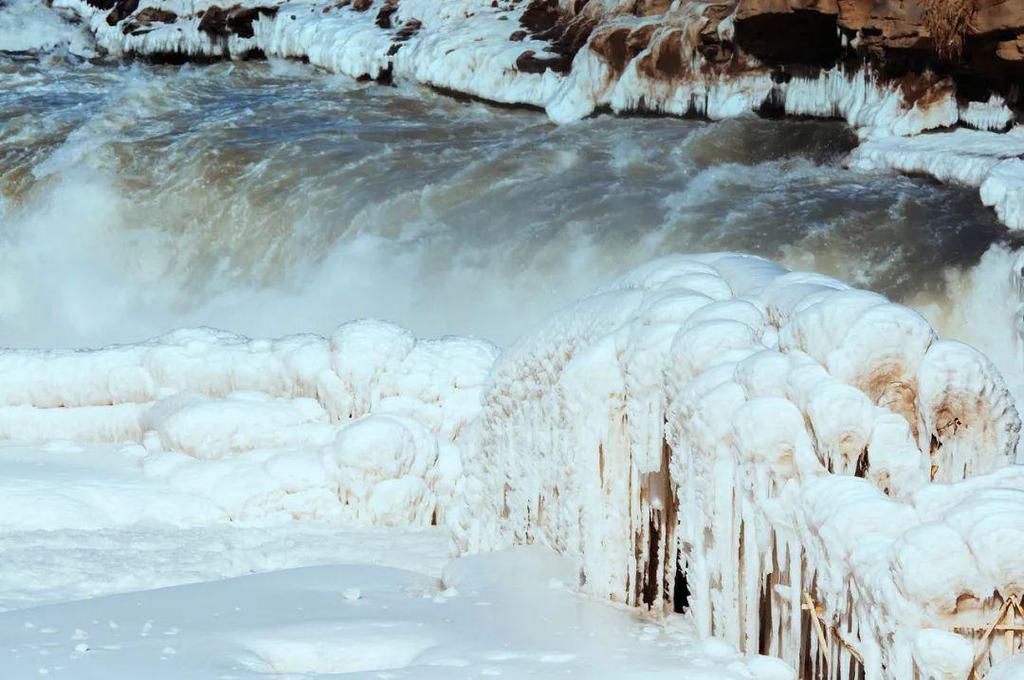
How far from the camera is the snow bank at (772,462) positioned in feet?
12.5

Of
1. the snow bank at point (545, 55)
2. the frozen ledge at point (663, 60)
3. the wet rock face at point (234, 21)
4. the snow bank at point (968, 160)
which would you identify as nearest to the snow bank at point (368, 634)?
the snow bank at point (968, 160)

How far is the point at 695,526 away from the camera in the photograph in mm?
4914

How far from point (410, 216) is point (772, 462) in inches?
358

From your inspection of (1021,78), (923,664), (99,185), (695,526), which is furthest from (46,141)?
(923,664)

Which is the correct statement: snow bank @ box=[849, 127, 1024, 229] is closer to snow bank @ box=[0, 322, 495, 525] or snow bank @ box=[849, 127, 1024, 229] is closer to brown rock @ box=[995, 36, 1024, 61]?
brown rock @ box=[995, 36, 1024, 61]

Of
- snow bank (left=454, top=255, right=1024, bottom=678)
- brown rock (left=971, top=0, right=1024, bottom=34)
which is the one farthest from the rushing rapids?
brown rock (left=971, top=0, right=1024, bottom=34)

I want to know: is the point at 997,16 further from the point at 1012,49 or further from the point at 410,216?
the point at 410,216

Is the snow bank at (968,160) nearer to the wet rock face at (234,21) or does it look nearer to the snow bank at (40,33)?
the wet rock face at (234,21)

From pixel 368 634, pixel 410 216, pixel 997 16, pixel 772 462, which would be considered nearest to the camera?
pixel 772 462

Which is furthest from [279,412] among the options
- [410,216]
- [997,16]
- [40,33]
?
[40,33]

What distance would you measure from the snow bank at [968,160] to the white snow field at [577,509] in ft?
18.1

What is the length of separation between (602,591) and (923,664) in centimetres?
190

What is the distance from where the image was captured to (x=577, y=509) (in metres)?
5.61

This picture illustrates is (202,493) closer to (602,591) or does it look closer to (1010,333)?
(602,591)
